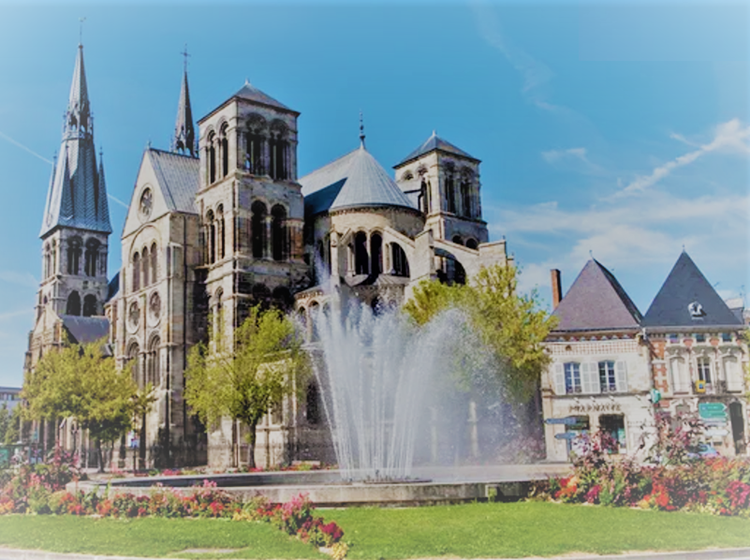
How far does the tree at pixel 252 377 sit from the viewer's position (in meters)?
40.8

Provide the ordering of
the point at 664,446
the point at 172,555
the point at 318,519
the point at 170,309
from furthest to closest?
the point at 170,309
the point at 664,446
the point at 318,519
the point at 172,555

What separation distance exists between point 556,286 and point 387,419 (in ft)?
71.1

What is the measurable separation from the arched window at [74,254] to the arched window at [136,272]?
2815cm

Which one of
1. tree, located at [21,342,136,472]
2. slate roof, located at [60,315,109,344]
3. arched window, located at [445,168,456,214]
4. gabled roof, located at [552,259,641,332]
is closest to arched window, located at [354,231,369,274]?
arched window, located at [445,168,456,214]

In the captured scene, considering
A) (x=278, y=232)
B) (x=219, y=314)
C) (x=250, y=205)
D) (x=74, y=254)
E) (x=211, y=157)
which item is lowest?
(x=219, y=314)

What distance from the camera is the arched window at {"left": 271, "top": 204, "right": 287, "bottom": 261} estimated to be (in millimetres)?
54500

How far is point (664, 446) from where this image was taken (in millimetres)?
20094

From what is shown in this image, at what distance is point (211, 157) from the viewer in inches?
2228

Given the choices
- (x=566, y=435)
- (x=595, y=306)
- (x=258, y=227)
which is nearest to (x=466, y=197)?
(x=258, y=227)

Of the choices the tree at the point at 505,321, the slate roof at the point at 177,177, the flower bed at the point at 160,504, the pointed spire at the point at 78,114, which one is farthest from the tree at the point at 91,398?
the pointed spire at the point at 78,114

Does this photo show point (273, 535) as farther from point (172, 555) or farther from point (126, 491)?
point (126, 491)

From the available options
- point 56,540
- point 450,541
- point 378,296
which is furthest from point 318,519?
point 378,296

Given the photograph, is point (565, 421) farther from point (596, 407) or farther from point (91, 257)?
point (91, 257)

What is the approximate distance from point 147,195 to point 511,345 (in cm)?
3278
